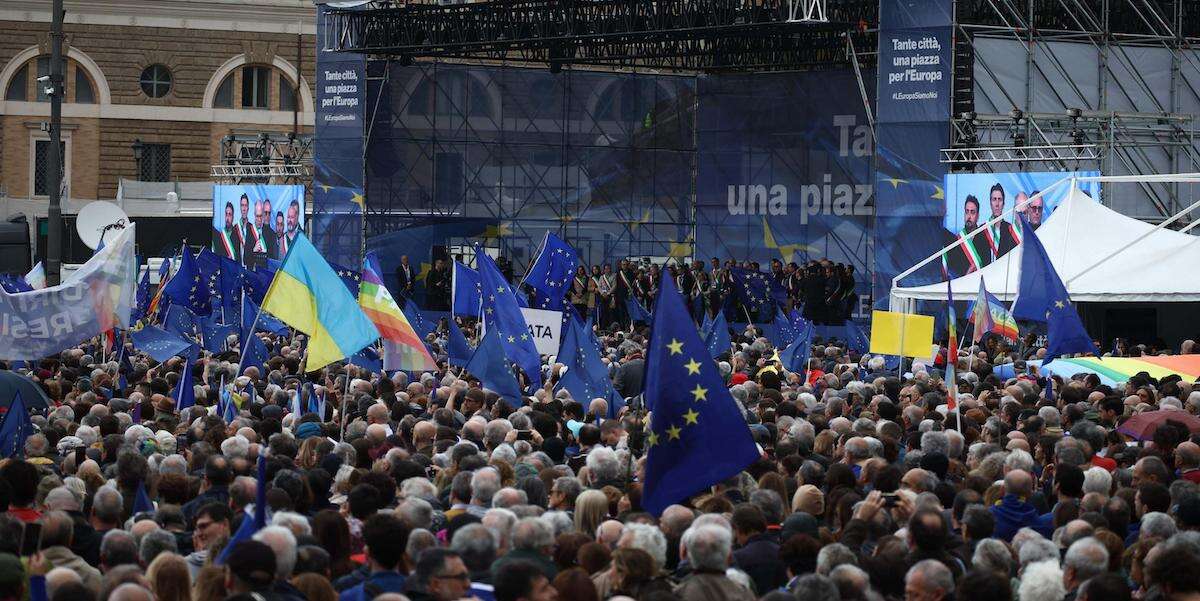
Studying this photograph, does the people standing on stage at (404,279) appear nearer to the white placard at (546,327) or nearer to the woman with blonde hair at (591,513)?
the white placard at (546,327)

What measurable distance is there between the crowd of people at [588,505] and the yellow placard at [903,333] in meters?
1.67

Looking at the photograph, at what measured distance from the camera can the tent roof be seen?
2112cm

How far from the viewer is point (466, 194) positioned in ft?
118

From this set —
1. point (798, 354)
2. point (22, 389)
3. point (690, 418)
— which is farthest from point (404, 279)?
point (690, 418)

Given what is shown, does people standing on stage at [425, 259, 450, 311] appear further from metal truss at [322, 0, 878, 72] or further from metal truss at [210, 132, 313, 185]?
metal truss at [210, 132, 313, 185]

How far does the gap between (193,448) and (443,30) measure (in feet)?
74.7

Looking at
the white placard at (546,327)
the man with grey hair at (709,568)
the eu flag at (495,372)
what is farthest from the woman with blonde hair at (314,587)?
the white placard at (546,327)

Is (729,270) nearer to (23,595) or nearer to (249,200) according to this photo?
(249,200)

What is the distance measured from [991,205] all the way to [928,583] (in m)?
22.3

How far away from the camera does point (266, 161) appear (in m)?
39.1

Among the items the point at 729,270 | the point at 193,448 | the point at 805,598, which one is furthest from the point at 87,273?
the point at 729,270

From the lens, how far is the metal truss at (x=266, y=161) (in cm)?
3819

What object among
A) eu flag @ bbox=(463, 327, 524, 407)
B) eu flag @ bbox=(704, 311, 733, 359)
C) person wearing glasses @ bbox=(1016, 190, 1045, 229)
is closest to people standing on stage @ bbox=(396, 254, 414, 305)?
person wearing glasses @ bbox=(1016, 190, 1045, 229)

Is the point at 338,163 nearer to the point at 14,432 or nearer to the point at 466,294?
the point at 466,294
